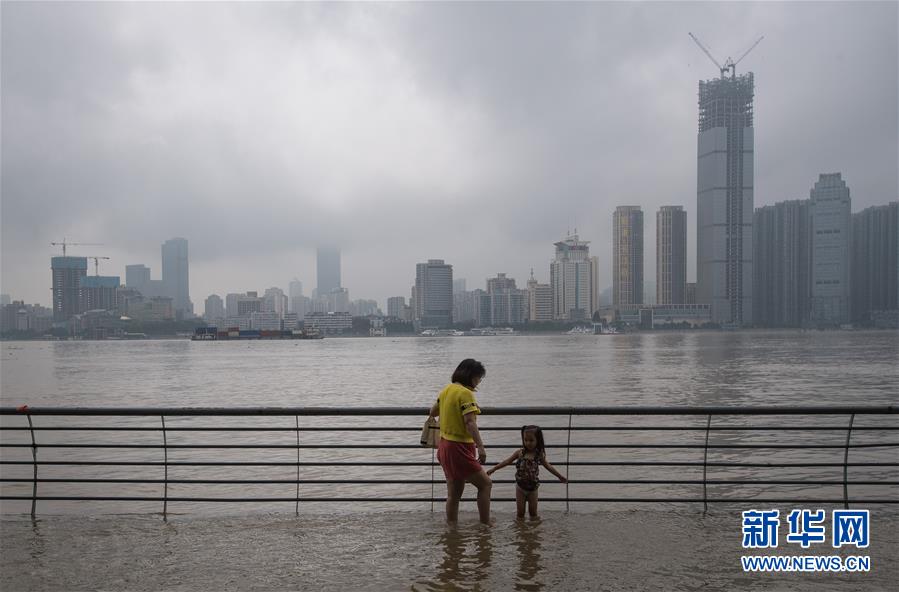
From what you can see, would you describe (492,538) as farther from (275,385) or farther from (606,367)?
(606,367)

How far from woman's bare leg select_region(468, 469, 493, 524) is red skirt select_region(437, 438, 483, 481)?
87 mm

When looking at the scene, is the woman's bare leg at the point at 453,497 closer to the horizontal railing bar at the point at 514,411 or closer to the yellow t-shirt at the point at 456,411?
the yellow t-shirt at the point at 456,411

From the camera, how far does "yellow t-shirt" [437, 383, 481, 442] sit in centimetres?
635

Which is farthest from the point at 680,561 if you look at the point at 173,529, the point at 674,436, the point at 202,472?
the point at 674,436

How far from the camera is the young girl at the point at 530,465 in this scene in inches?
272

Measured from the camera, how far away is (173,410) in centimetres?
736

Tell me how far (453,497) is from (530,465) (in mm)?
826

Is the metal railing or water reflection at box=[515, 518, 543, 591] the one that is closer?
water reflection at box=[515, 518, 543, 591]

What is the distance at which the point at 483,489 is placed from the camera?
6758 millimetres
